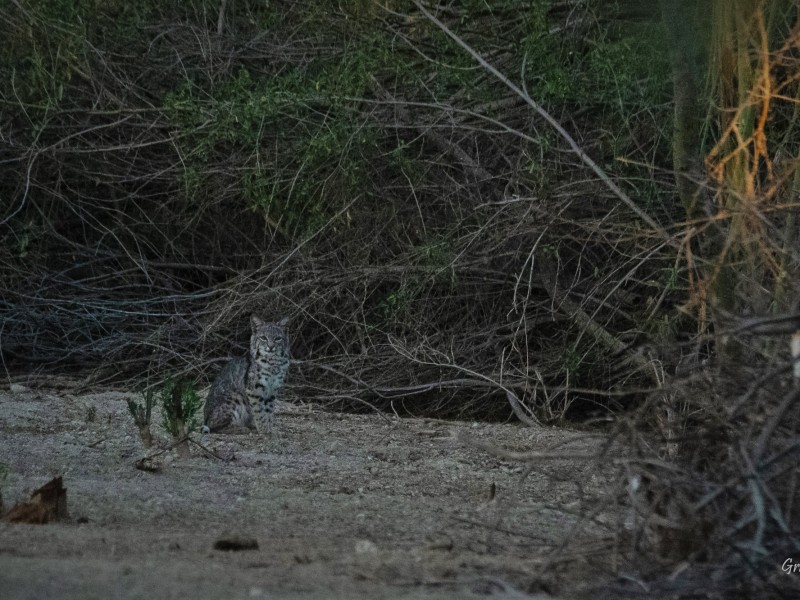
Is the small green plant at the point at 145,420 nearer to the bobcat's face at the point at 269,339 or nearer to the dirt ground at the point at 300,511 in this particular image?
the dirt ground at the point at 300,511

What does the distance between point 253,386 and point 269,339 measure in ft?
2.00

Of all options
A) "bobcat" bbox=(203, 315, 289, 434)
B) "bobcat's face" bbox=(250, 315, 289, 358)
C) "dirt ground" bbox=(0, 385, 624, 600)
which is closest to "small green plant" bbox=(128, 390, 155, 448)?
"dirt ground" bbox=(0, 385, 624, 600)

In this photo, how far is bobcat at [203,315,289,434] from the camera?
9.23 m

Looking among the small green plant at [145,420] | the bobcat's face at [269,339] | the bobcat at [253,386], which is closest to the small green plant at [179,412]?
the small green plant at [145,420]

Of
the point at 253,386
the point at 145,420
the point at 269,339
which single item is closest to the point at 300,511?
the point at 145,420

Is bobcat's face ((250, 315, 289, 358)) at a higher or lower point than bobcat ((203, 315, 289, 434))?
higher

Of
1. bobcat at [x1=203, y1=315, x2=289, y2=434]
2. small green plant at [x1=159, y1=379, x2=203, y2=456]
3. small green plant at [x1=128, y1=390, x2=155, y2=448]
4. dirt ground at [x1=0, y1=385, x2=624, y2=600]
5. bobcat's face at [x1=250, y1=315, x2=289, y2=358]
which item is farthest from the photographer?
bobcat's face at [x1=250, y1=315, x2=289, y2=358]

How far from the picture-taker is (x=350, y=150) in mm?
10094

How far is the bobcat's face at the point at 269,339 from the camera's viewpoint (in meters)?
9.89

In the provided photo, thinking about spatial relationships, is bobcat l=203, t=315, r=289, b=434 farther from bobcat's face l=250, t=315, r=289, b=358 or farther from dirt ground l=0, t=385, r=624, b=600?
dirt ground l=0, t=385, r=624, b=600

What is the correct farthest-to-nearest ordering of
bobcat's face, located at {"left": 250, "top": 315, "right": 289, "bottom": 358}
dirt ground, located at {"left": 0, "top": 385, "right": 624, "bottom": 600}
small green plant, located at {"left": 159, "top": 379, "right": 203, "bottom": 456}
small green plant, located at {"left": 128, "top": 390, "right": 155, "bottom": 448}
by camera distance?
A: bobcat's face, located at {"left": 250, "top": 315, "right": 289, "bottom": 358} → small green plant, located at {"left": 128, "top": 390, "right": 155, "bottom": 448} → small green plant, located at {"left": 159, "top": 379, "right": 203, "bottom": 456} → dirt ground, located at {"left": 0, "top": 385, "right": 624, "bottom": 600}

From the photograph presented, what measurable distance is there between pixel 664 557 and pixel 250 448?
420 centimetres

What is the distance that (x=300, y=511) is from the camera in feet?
19.8

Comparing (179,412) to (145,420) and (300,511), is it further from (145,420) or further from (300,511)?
(300,511)
